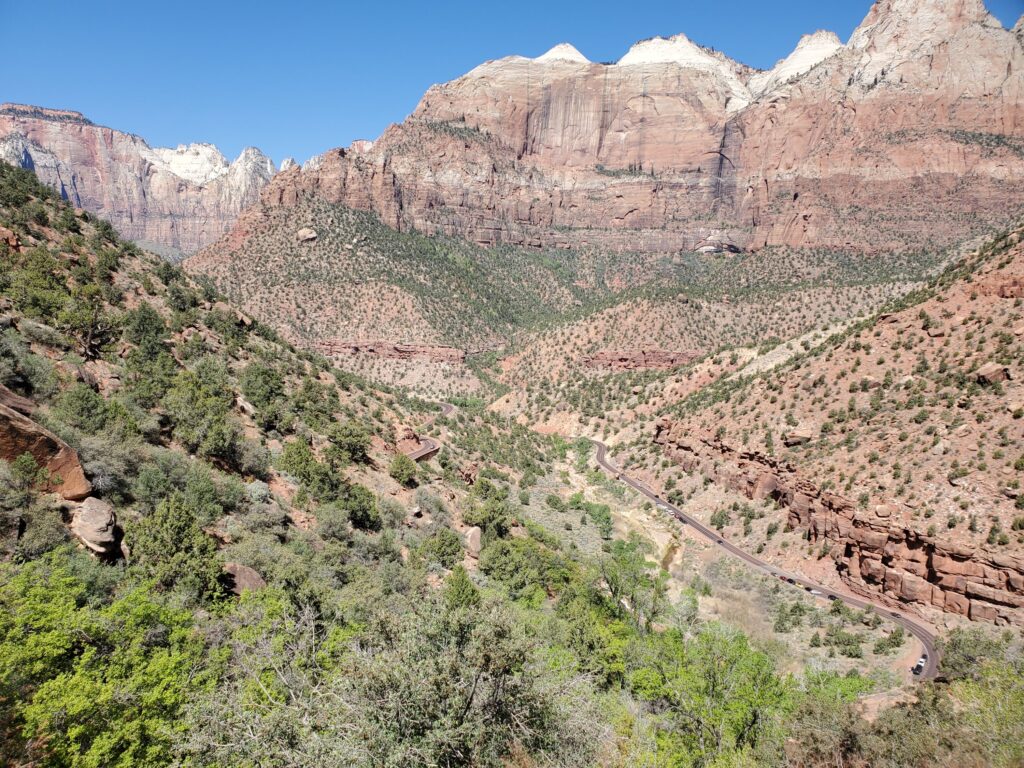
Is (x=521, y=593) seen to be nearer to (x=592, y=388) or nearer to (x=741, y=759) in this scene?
(x=741, y=759)

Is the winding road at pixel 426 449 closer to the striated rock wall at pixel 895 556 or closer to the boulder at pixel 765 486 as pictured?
the striated rock wall at pixel 895 556

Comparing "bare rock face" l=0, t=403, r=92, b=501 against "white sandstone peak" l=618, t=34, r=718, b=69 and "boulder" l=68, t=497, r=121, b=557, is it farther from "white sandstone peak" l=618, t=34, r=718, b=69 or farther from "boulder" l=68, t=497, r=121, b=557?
"white sandstone peak" l=618, t=34, r=718, b=69

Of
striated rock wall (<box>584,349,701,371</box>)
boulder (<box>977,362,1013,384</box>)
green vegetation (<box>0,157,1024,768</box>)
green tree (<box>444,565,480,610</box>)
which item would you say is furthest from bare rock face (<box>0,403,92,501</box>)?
striated rock wall (<box>584,349,701,371</box>)

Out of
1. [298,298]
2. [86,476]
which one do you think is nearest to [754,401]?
[86,476]

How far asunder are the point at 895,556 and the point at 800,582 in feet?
17.9

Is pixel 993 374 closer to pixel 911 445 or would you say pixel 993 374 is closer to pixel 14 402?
pixel 911 445

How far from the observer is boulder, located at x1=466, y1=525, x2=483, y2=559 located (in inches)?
1045

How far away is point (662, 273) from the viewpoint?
472ft

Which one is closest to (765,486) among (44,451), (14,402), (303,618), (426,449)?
(426,449)

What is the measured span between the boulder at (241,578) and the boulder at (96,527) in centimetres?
276

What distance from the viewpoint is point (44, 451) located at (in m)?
13.2

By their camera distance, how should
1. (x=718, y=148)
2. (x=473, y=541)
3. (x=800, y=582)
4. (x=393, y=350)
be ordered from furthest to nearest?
(x=718, y=148)
(x=393, y=350)
(x=800, y=582)
(x=473, y=541)

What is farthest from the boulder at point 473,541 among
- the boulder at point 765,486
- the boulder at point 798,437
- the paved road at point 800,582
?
the boulder at point 798,437

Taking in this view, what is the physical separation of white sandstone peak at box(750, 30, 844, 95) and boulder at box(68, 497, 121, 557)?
8248 inches
